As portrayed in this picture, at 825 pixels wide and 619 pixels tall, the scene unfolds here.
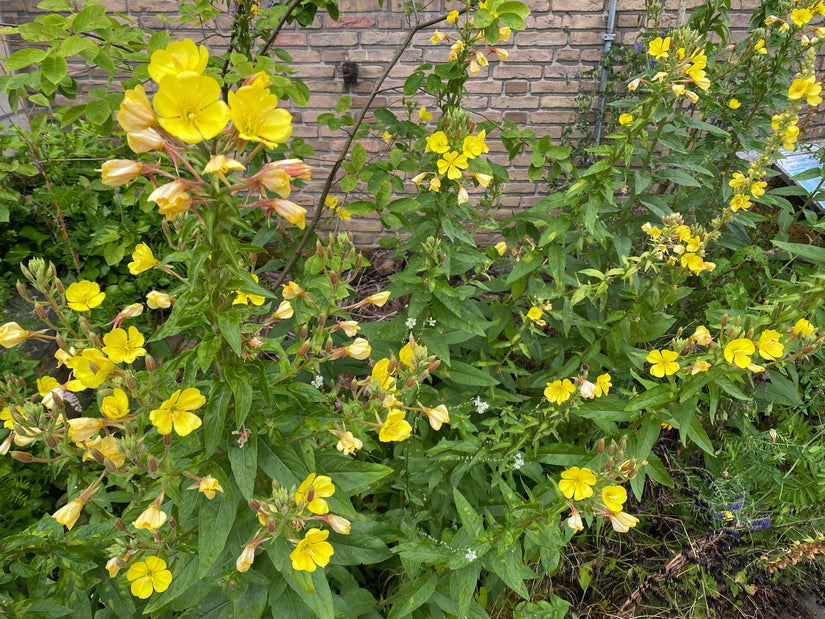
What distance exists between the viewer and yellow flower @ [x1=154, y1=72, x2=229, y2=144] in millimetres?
783

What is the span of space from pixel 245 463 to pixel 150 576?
0.36 meters

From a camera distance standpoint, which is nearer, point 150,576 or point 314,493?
point 314,493

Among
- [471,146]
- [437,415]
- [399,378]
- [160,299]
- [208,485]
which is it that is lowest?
[399,378]

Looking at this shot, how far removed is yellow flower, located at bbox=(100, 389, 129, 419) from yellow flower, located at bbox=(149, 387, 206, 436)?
0.30ft

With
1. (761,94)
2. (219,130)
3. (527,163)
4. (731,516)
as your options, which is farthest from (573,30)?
(219,130)

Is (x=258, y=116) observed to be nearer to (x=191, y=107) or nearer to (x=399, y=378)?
(x=191, y=107)

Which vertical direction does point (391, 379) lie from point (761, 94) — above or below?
below

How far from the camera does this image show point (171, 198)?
806mm

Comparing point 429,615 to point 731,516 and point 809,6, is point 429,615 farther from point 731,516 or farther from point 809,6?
point 809,6

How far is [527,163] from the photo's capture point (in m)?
3.70

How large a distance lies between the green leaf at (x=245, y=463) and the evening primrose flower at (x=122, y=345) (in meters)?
0.32

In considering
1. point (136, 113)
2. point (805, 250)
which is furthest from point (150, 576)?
point (805, 250)

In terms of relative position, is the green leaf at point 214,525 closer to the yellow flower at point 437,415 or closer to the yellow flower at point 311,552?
the yellow flower at point 311,552

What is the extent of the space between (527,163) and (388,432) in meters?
2.90
